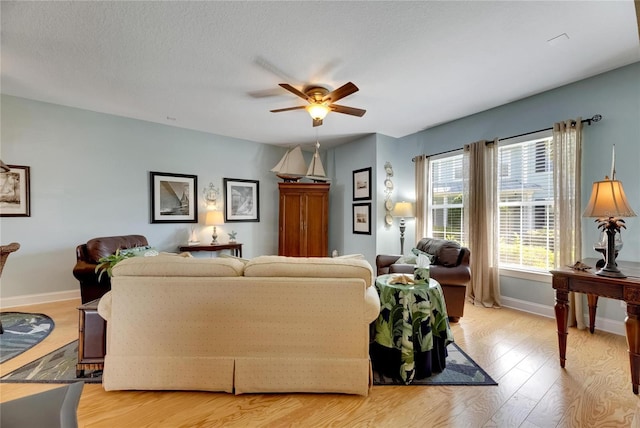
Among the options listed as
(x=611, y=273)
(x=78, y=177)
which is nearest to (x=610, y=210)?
(x=611, y=273)

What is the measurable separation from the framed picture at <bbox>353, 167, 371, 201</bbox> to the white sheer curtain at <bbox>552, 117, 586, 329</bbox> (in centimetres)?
250

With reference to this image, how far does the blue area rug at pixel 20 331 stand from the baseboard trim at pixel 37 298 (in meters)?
0.27

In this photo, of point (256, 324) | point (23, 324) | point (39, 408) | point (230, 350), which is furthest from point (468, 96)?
point (23, 324)

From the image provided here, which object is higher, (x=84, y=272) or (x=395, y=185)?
(x=395, y=185)

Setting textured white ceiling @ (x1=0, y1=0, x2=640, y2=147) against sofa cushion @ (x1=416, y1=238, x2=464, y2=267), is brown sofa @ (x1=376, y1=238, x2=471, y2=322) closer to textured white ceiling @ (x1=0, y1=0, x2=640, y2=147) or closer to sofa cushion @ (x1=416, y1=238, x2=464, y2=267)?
sofa cushion @ (x1=416, y1=238, x2=464, y2=267)

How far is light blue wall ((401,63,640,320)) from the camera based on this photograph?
2.67m

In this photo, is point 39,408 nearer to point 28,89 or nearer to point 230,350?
point 230,350

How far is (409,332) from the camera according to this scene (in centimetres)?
195

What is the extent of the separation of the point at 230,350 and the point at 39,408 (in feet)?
4.32

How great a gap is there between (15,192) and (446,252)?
5.39 m

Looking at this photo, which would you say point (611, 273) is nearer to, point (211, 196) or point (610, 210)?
point (610, 210)

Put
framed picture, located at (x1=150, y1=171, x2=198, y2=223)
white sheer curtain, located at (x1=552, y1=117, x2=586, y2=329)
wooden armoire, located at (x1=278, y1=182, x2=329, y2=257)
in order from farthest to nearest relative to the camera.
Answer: wooden armoire, located at (x1=278, y1=182, x2=329, y2=257), framed picture, located at (x1=150, y1=171, x2=198, y2=223), white sheer curtain, located at (x1=552, y1=117, x2=586, y2=329)

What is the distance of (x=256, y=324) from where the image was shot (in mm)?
1786

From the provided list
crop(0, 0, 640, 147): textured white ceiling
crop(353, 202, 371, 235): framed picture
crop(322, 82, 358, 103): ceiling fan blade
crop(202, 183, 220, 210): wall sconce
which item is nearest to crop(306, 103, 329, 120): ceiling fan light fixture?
crop(322, 82, 358, 103): ceiling fan blade
